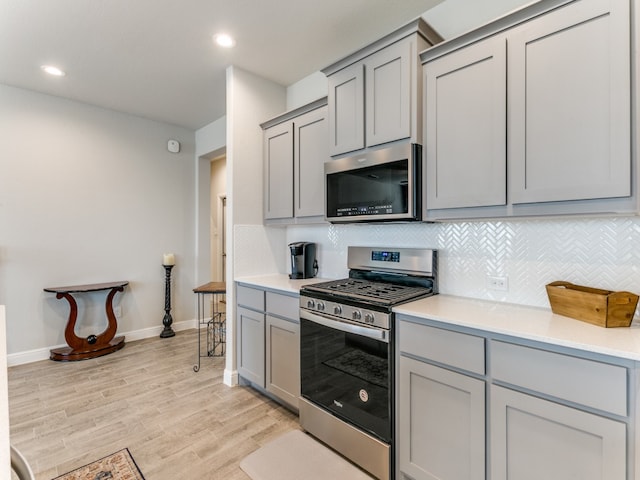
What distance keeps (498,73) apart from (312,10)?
1350mm

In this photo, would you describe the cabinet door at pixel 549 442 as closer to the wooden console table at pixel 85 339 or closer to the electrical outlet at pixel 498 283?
the electrical outlet at pixel 498 283

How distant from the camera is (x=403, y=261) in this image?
221 cm

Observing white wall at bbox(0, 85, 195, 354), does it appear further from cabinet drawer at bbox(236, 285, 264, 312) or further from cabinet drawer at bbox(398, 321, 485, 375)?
cabinet drawer at bbox(398, 321, 485, 375)

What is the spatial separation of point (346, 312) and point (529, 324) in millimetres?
905

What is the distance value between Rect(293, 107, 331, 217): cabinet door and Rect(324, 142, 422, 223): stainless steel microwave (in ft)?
0.69

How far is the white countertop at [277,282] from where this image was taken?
7.86ft

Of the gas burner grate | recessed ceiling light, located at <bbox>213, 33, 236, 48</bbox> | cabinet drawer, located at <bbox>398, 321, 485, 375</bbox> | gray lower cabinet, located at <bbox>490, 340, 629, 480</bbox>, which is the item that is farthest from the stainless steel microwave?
recessed ceiling light, located at <bbox>213, 33, 236, 48</bbox>

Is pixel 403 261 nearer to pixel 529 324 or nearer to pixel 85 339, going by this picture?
pixel 529 324

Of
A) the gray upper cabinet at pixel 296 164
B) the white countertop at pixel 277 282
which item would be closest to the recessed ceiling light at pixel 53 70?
the gray upper cabinet at pixel 296 164

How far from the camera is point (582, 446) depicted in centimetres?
115

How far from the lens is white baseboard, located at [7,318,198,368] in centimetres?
331

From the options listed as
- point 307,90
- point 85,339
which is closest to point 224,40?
point 307,90

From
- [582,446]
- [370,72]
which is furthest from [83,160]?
[582,446]

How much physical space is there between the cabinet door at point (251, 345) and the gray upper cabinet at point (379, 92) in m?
1.52
